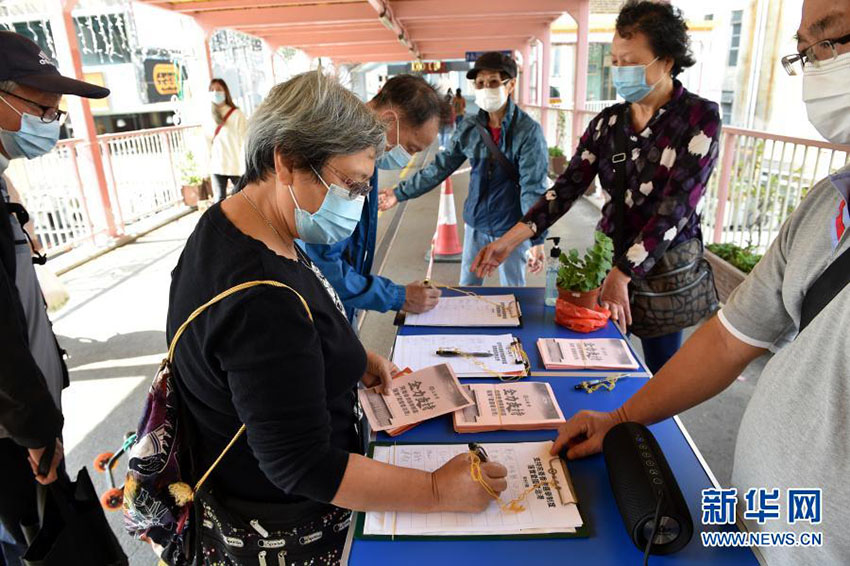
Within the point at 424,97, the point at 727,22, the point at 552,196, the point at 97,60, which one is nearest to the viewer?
the point at 424,97

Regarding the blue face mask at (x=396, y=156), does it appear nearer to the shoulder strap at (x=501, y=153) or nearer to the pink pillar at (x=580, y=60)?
the shoulder strap at (x=501, y=153)

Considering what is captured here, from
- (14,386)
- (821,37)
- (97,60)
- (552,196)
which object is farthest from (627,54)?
(97,60)

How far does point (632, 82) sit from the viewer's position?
79.0 inches

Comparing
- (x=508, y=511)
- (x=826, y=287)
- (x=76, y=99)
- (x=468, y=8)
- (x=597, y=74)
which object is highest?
(x=468, y=8)

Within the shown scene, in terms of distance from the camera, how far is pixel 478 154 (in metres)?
3.08

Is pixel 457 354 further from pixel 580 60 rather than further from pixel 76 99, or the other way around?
pixel 580 60

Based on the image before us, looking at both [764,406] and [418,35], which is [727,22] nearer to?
[418,35]

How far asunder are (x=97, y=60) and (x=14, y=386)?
997 centimetres

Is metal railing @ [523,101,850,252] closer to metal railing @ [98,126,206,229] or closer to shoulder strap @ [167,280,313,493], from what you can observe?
shoulder strap @ [167,280,313,493]

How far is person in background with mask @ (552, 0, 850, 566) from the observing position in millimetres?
828

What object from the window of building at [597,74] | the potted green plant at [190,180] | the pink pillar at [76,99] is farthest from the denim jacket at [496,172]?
the window of building at [597,74]

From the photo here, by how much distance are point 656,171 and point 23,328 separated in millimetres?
2127

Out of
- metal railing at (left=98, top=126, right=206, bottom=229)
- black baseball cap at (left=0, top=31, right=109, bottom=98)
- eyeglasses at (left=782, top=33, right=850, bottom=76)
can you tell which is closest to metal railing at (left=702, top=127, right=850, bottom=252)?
eyeglasses at (left=782, top=33, right=850, bottom=76)

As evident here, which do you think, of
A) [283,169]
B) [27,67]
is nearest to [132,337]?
[27,67]
